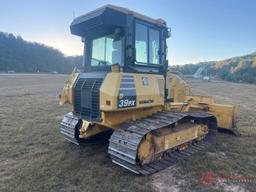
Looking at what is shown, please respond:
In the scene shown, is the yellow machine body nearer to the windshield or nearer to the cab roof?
the windshield

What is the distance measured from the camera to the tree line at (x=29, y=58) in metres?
73.6

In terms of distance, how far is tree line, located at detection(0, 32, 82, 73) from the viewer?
73625 mm

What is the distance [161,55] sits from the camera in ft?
18.4

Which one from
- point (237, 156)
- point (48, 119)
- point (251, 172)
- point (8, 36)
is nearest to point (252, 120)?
point (237, 156)

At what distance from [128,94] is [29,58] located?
82.7m

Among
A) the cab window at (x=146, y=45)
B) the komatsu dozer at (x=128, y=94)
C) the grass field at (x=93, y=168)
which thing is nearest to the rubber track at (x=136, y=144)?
the komatsu dozer at (x=128, y=94)

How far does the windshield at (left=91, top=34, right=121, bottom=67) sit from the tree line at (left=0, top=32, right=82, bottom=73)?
220ft

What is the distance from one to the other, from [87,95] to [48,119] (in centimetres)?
533

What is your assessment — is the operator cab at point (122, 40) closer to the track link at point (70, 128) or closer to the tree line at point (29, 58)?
the track link at point (70, 128)

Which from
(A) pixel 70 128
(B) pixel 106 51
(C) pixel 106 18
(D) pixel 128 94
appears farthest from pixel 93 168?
(C) pixel 106 18

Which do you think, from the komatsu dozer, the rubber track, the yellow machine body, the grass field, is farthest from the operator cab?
the grass field

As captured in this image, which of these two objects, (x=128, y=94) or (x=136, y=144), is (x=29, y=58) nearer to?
(x=128, y=94)

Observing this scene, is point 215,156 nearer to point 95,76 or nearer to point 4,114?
point 95,76

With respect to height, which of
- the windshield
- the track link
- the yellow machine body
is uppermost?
the windshield
